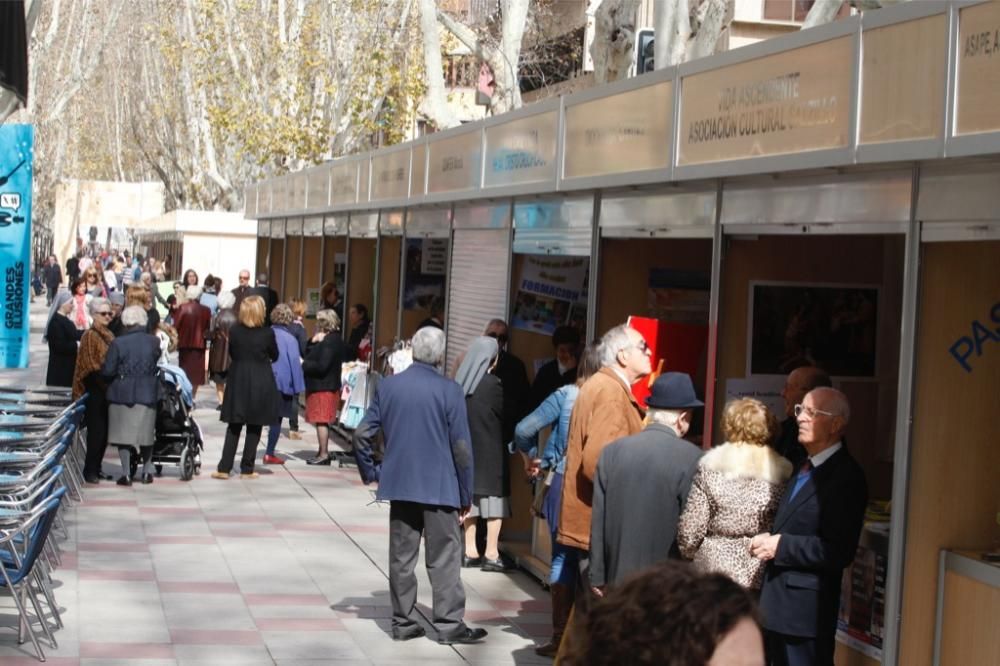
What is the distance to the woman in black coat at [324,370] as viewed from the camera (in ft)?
55.4

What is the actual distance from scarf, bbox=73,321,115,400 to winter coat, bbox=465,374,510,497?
4.70 meters

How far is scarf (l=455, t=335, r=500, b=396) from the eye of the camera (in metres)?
10.8

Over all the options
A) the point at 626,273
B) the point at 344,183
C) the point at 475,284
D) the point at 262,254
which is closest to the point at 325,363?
the point at 344,183

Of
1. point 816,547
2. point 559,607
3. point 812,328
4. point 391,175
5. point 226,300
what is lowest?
point 559,607

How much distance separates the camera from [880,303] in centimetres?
870

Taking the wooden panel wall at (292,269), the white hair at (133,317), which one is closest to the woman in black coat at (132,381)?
the white hair at (133,317)

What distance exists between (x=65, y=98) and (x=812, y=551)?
97.3 ft

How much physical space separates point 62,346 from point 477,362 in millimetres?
7395

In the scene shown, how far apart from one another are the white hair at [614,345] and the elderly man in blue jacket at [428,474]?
51.2 inches

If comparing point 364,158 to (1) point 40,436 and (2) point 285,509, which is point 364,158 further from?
(1) point 40,436

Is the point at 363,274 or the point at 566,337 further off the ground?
the point at 363,274

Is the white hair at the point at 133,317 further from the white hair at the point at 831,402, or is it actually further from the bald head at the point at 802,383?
the white hair at the point at 831,402

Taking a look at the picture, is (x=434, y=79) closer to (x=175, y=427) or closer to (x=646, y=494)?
(x=175, y=427)

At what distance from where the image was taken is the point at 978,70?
5.69 meters
